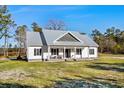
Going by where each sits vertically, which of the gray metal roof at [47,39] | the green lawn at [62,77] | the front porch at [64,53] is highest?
the gray metal roof at [47,39]

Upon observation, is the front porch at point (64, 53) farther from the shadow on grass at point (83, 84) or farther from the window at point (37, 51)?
the shadow on grass at point (83, 84)

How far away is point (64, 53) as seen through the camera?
99.0ft

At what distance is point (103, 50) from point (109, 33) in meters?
10.2

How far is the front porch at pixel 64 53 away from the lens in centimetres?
3001

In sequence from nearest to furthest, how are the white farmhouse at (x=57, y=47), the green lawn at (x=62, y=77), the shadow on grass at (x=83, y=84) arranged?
the shadow on grass at (x=83, y=84), the green lawn at (x=62, y=77), the white farmhouse at (x=57, y=47)

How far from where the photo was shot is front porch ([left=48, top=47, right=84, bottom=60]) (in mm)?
30011

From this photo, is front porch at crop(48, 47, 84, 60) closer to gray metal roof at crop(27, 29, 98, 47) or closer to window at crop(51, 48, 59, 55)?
window at crop(51, 48, 59, 55)

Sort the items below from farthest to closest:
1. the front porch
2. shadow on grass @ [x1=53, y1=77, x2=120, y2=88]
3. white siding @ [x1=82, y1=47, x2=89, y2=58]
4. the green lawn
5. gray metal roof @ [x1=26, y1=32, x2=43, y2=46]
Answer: white siding @ [x1=82, y1=47, x2=89, y2=58] → the front porch → gray metal roof @ [x1=26, y1=32, x2=43, y2=46] → the green lawn → shadow on grass @ [x1=53, y1=77, x2=120, y2=88]

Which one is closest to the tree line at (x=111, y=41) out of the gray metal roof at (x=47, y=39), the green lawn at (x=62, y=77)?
the gray metal roof at (x=47, y=39)

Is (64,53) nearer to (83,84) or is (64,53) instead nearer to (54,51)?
(54,51)

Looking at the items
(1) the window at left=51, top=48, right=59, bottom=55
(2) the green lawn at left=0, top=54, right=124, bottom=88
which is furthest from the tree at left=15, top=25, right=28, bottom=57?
(2) the green lawn at left=0, top=54, right=124, bottom=88

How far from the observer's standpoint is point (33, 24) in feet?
210

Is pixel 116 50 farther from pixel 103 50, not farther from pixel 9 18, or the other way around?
pixel 9 18
